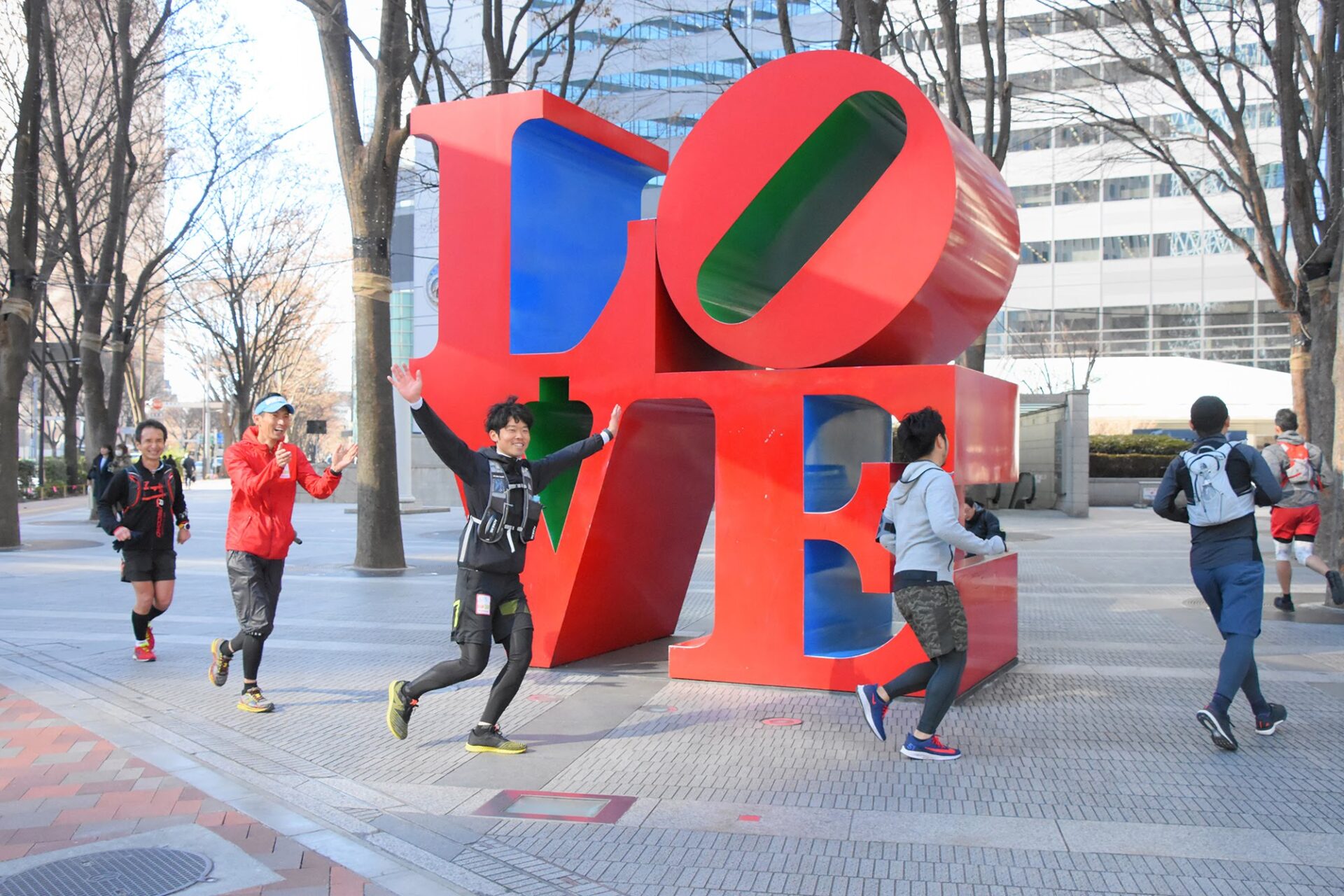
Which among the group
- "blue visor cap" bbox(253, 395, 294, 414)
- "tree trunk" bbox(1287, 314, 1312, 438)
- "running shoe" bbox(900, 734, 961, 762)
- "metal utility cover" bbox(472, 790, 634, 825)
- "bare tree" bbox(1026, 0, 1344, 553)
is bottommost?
"metal utility cover" bbox(472, 790, 634, 825)

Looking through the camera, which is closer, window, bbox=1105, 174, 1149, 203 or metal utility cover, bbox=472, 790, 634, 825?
metal utility cover, bbox=472, 790, 634, 825

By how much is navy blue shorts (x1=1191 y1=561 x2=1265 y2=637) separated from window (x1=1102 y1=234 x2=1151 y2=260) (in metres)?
46.4

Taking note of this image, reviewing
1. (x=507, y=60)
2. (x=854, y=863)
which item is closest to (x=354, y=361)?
(x=507, y=60)

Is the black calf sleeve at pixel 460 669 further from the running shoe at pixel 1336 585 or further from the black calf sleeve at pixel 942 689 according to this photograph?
the running shoe at pixel 1336 585

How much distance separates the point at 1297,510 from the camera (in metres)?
9.67

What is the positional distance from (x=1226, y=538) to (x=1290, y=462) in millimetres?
4356

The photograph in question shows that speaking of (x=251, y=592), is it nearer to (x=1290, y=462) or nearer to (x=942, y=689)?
(x=942, y=689)

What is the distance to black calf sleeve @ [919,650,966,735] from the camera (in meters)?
5.21

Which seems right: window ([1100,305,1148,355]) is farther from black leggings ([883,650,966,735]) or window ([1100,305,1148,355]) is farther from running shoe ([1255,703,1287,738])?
black leggings ([883,650,966,735])

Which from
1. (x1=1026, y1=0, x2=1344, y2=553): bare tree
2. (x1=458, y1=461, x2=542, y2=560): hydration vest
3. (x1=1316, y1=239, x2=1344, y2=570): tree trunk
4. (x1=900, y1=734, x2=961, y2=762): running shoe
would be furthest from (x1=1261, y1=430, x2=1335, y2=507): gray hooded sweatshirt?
(x1=458, y1=461, x2=542, y2=560): hydration vest

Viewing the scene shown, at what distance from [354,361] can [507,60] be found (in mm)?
4748

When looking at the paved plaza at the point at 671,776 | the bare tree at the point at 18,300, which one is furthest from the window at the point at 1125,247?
the bare tree at the point at 18,300

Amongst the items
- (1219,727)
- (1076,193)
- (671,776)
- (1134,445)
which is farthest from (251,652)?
(1076,193)

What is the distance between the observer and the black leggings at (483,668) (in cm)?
532
